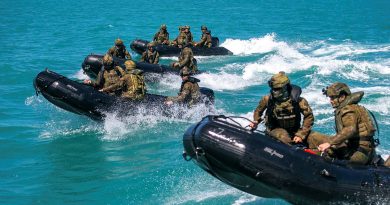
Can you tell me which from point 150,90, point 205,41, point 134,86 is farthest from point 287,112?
point 205,41

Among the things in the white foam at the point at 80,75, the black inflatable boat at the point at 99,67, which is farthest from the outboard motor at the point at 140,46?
the black inflatable boat at the point at 99,67

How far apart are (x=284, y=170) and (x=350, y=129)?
45.3 inches

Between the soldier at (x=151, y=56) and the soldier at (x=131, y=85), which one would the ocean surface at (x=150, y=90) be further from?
the soldier at (x=151, y=56)

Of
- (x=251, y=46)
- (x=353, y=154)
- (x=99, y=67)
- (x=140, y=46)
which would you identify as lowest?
(x=251, y=46)

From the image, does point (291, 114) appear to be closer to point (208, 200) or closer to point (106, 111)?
point (208, 200)

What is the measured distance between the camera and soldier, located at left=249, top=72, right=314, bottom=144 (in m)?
8.59

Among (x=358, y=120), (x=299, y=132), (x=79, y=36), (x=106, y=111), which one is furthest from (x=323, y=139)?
(x=79, y=36)

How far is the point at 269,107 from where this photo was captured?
9.02 metres

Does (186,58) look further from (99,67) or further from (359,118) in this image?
(359,118)

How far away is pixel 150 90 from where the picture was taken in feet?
64.3

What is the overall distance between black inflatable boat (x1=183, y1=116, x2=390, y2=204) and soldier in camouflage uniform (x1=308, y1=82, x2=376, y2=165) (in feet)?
0.85

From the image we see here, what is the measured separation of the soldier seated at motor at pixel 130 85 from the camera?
14.2 m

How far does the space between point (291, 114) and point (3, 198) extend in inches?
234

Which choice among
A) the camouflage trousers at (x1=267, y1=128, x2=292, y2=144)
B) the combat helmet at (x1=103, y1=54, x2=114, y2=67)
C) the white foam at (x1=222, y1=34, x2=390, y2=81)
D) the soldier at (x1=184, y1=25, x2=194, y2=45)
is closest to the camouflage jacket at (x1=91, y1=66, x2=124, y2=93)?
the combat helmet at (x1=103, y1=54, x2=114, y2=67)
